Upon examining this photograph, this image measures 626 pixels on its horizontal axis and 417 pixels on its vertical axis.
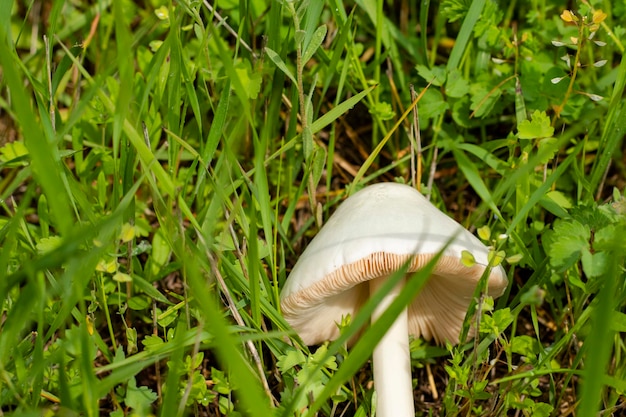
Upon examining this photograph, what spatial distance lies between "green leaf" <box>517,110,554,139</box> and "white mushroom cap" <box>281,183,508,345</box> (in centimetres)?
38

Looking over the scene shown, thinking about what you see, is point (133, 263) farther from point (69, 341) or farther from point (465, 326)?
point (465, 326)

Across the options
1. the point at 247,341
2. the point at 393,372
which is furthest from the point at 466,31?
the point at 247,341

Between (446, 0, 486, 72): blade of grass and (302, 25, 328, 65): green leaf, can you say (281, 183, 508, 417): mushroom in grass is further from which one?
(446, 0, 486, 72): blade of grass

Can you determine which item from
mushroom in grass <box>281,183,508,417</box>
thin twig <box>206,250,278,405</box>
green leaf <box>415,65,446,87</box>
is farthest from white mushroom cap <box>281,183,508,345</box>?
green leaf <box>415,65,446,87</box>

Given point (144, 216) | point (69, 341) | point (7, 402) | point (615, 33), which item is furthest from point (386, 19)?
point (7, 402)

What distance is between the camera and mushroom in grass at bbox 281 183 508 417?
177cm

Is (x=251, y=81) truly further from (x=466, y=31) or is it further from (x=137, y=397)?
(x=137, y=397)

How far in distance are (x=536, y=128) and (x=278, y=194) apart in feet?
2.74

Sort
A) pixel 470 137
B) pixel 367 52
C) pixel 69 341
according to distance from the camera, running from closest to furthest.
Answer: pixel 69 341, pixel 470 137, pixel 367 52

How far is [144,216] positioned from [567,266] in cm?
147

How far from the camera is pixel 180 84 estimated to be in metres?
2.20

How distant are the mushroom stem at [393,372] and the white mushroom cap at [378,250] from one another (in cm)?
17

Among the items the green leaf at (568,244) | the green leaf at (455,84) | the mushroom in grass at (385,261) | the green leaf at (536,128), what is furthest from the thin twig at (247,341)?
the green leaf at (455,84)

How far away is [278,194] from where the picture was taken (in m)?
2.45
